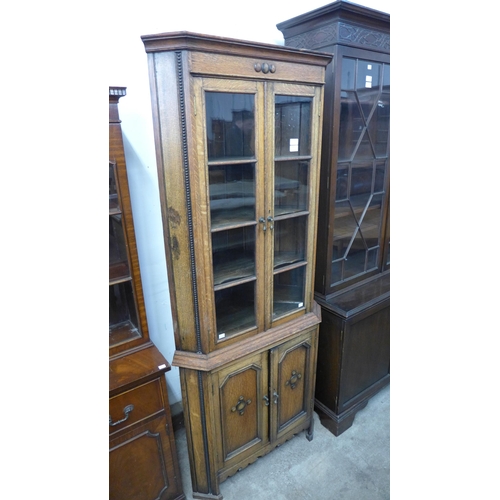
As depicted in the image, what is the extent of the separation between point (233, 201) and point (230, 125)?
27cm

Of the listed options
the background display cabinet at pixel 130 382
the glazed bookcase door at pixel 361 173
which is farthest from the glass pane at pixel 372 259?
the background display cabinet at pixel 130 382

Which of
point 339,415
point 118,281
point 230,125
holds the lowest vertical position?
point 339,415

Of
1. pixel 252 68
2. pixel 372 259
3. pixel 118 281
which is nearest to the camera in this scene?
pixel 252 68

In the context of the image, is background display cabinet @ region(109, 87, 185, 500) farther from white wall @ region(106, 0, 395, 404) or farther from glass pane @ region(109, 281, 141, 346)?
white wall @ region(106, 0, 395, 404)

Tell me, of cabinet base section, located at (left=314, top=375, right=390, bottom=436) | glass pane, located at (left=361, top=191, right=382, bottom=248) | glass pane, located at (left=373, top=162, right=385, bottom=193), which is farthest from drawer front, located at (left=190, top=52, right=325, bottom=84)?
cabinet base section, located at (left=314, top=375, right=390, bottom=436)

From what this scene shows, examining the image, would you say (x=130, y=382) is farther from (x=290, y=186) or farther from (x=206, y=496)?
(x=290, y=186)

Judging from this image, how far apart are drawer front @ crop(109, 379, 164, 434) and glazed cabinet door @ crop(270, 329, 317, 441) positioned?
488 millimetres

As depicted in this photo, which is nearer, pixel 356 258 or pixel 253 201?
pixel 253 201

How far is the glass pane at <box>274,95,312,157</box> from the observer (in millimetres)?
1229

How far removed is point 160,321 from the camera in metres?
1.70

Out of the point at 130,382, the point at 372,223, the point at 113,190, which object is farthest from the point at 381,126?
the point at 130,382

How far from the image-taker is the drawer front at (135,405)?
3.86ft

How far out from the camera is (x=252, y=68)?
107cm

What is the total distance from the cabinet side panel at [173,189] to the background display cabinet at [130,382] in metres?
0.13
